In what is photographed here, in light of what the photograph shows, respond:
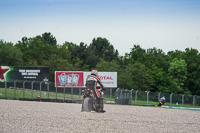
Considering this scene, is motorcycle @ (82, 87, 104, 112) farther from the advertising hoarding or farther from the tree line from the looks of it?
the tree line

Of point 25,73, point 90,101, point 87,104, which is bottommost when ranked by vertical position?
point 87,104

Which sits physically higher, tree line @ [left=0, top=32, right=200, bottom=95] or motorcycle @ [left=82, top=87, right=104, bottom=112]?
tree line @ [left=0, top=32, right=200, bottom=95]

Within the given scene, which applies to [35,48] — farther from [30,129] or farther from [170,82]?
[30,129]

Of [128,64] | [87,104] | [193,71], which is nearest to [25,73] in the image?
[87,104]

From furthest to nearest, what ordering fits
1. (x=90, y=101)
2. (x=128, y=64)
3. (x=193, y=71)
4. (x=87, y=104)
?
(x=193, y=71) → (x=128, y=64) → (x=90, y=101) → (x=87, y=104)

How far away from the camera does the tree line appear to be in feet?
285

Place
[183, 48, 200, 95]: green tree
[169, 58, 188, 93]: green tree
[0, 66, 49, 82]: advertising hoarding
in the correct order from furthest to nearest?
[183, 48, 200, 95]: green tree < [169, 58, 188, 93]: green tree < [0, 66, 49, 82]: advertising hoarding

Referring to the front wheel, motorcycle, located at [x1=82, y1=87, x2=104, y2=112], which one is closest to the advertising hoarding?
motorcycle, located at [x1=82, y1=87, x2=104, y2=112]

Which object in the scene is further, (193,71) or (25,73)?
(193,71)

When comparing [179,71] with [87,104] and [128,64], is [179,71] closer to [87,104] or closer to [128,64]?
[128,64]

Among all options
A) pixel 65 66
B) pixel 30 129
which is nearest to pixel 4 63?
pixel 65 66

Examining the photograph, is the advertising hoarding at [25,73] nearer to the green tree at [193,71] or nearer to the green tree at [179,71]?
the green tree at [179,71]

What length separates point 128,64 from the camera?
95375 mm

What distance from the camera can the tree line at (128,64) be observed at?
8700 cm
